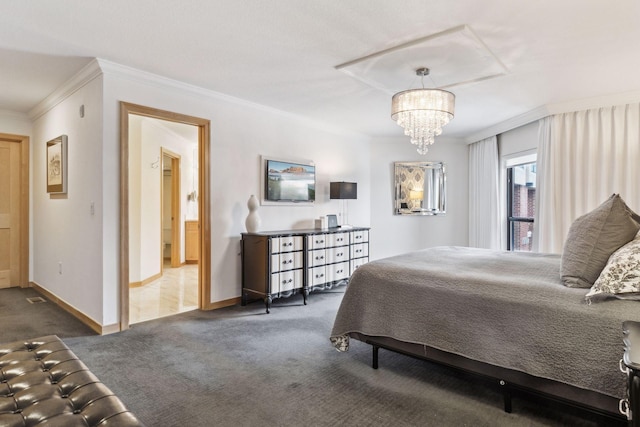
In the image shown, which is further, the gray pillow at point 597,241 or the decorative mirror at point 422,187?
the decorative mirror at point 422,187

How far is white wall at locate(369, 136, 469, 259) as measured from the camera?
6406mm

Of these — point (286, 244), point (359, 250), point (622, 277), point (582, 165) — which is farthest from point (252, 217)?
point (582, 165)

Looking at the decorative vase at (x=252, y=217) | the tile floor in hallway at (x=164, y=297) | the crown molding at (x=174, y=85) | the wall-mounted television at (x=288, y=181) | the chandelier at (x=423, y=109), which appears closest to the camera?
the chandelier at (x=423, y=109)

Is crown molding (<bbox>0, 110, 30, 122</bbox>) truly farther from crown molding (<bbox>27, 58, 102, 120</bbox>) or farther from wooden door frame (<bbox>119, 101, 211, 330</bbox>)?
wooden door frame (<bbox>119, 101, 211, 330</bbox>)

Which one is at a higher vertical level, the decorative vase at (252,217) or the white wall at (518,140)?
the white wall at (518,140)

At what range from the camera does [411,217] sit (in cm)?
649

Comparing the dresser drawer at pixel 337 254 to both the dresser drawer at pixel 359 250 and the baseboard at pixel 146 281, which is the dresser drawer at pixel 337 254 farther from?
the baseboard at pixel 146 281

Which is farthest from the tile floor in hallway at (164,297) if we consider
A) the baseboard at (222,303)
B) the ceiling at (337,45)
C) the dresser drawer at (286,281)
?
the ceiling at (337,45)

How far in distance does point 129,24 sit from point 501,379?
10.8 feet

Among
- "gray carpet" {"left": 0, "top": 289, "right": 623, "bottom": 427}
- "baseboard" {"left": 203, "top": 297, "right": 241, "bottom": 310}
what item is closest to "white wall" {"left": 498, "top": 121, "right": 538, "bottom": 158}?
"gray carpet" {"left": 0, "top": 289, "right": 623, "bottom": 427}

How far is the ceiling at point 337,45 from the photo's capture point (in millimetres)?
2314

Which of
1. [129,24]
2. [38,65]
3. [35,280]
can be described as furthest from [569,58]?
[35,280]

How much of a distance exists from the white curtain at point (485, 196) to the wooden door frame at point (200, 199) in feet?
14.1

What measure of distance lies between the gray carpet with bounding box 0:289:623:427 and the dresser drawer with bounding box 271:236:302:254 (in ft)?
2.99
